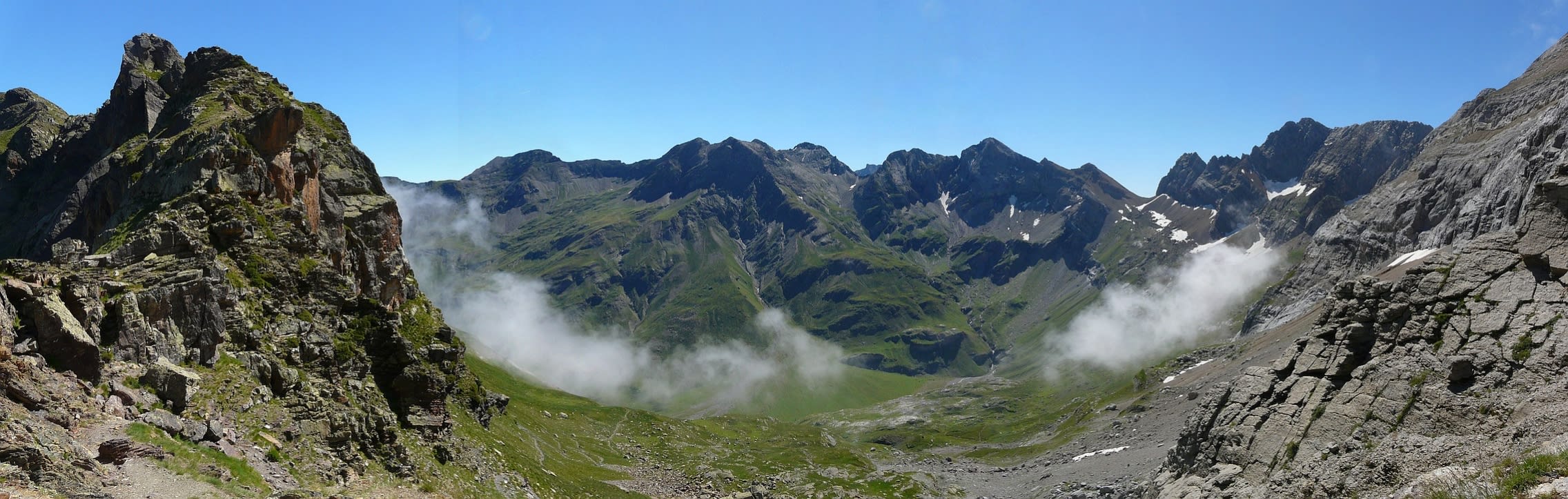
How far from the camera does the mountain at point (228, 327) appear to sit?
26609mm

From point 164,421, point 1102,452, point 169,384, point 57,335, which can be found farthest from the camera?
point 1102,452

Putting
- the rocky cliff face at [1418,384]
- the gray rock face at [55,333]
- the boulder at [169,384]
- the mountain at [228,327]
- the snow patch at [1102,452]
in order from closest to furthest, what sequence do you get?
the mountain at [228,327] → the gray rock face at [55,333] → the rocky cliff face at [1418,384] → the boulder at [169,384] → the snow patch at [1102,452]

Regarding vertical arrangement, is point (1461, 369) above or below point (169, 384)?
below

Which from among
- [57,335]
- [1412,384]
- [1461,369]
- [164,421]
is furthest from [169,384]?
[1461,369]

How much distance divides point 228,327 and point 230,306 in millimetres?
1378

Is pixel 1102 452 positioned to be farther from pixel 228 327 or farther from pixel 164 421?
pixel 164 421

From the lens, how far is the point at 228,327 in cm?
3738

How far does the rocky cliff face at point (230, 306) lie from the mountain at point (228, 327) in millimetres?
115

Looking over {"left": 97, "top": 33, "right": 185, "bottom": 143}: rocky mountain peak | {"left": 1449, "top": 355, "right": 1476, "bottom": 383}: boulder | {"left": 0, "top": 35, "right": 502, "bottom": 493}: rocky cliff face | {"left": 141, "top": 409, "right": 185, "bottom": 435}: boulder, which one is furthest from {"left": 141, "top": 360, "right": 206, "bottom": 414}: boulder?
{"left": 97, "top": 33, "right": 185, "bottom": 143}: rocky mountain peak

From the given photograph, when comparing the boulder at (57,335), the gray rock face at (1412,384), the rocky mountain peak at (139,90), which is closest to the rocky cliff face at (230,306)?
the boulder at (57,335)

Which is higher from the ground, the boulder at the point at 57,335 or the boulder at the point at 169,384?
the boulder at the point at 57,335

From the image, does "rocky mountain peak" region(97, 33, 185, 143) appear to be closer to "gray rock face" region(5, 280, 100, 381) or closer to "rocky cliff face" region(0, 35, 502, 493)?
"rocky cliff face" region(0, 35, 502, 493)

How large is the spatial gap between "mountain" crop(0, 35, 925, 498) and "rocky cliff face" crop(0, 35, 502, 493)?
0.11 m

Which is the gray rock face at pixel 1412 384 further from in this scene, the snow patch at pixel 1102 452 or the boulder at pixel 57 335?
the snow patch at pixel 1102 452
